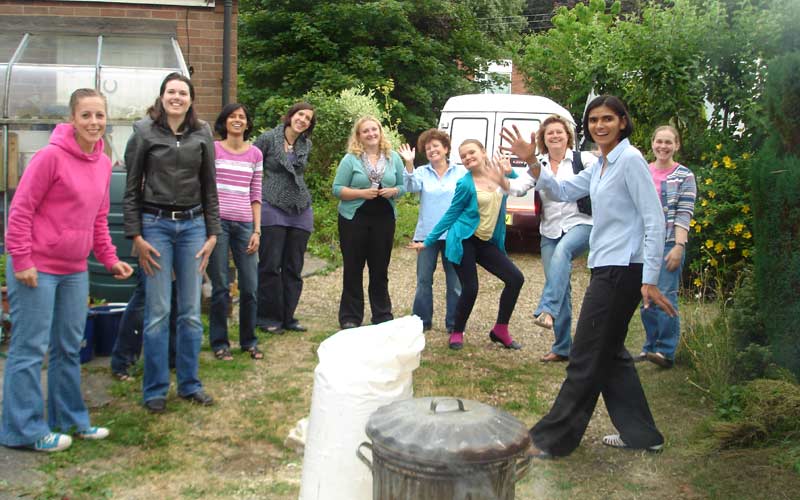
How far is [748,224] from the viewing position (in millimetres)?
9258

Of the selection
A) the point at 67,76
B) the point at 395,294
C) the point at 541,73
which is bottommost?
the point at 395,294

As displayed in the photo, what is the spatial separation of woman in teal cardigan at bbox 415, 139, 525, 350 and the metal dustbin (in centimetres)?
417

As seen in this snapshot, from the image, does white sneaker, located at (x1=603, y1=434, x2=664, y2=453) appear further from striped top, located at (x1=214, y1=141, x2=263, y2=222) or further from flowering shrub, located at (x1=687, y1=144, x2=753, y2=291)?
flowering shrub, located at (x1=687, y1=144, x2=753, y2=291)

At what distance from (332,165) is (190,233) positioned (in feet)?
35.0

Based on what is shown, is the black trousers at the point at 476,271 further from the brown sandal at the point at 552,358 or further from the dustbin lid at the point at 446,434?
the dustbin lid at the point at 446,434

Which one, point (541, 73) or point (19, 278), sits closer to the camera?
point (19, 278)

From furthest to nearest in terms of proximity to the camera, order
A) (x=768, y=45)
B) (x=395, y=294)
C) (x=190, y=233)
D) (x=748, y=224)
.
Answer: (x=395, y=294) < (x=748, y=224) < (x=768, y=45) < (x=190, y=233)

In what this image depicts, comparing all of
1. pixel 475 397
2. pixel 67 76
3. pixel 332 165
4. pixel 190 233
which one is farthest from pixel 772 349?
pixel 332 165

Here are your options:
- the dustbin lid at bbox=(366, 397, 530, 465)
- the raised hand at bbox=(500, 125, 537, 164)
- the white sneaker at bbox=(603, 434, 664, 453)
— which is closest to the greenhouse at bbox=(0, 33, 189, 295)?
the raised hand at bbox=(500, 125, 537, 164)

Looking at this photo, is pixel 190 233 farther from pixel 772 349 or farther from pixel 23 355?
pixel 772 349

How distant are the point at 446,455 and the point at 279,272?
16.2 ft

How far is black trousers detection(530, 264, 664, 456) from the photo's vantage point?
4.62 metres

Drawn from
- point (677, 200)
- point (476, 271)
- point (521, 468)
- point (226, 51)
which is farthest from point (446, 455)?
point (226, 51)

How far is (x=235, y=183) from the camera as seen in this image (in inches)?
265
